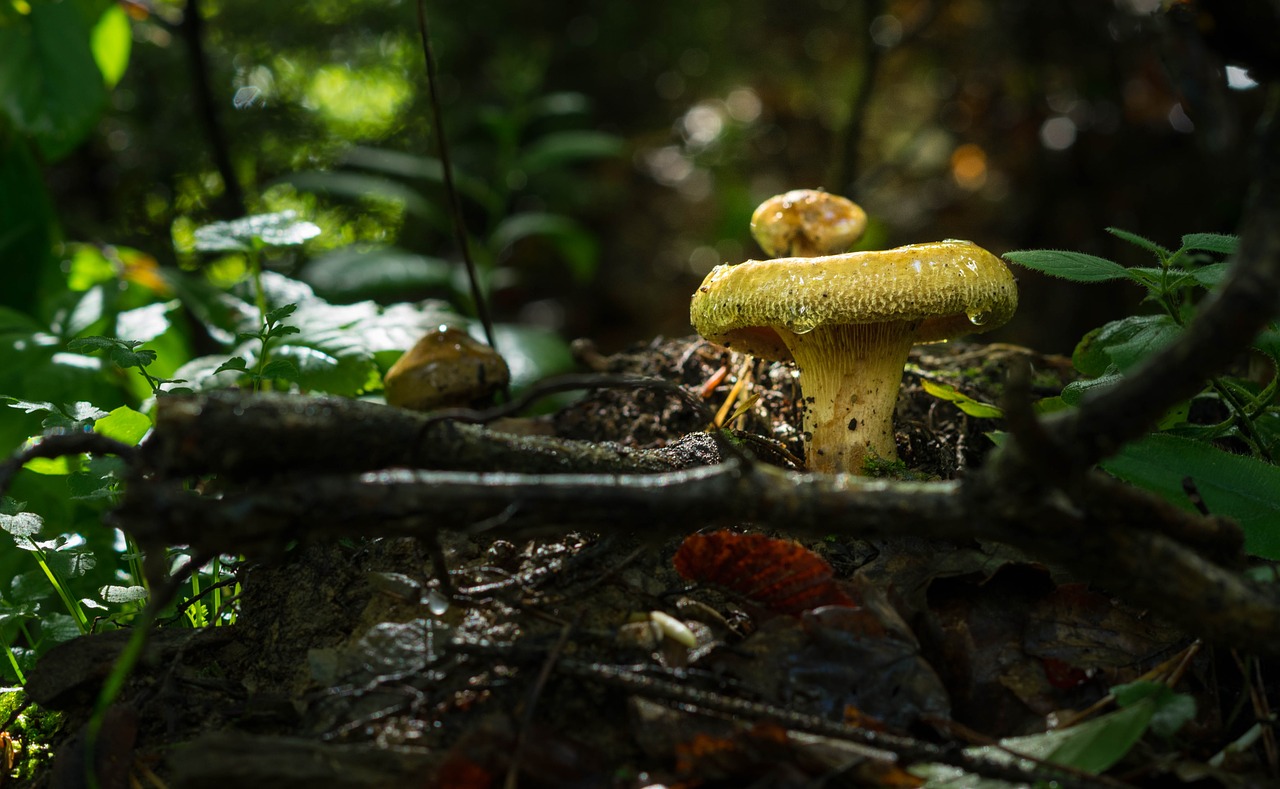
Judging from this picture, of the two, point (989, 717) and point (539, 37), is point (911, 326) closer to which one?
point (989, 717)

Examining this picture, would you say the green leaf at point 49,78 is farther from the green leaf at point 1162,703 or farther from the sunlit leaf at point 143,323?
the green leaf at point 1162,703

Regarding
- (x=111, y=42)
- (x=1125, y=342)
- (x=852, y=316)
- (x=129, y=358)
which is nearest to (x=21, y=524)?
(x=129, y=358)

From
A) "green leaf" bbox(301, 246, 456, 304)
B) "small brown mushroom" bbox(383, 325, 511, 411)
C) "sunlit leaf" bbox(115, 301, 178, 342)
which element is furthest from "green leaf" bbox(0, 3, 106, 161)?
"small brown mushroom" bbox(383, 325, 511, 411)

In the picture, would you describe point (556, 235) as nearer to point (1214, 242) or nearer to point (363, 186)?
point (363, 186)

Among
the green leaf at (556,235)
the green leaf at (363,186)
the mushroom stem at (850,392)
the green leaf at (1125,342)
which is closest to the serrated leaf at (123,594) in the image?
the mushroom stem at (850,392)

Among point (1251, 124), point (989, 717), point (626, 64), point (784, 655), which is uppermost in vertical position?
point (626, 64)

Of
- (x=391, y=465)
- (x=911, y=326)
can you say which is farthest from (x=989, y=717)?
(x=391, y=465)

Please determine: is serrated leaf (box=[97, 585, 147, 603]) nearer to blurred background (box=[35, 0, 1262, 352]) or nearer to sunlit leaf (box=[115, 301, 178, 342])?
sunlit leaf (box=[115, 301, 178, 342])
